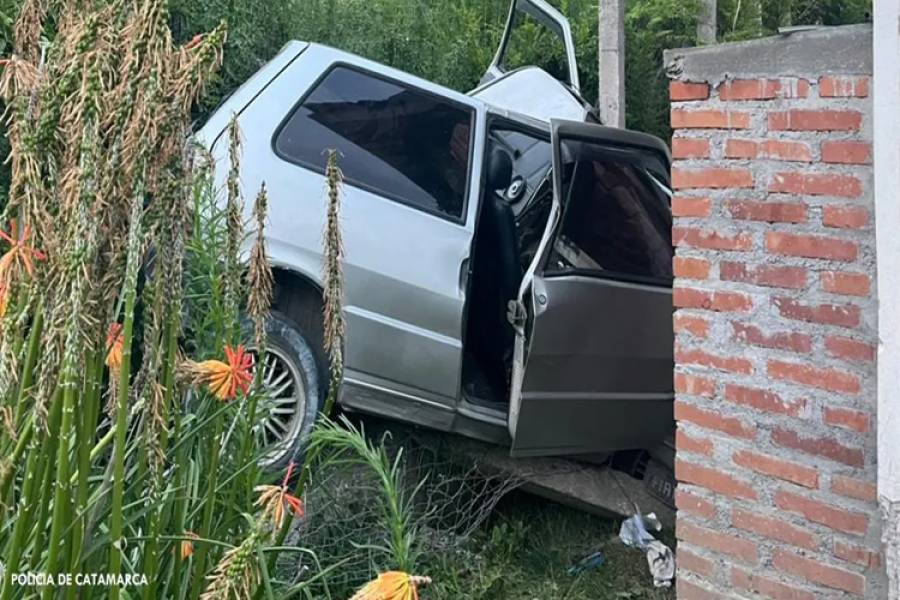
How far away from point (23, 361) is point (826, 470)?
2143 millimetres

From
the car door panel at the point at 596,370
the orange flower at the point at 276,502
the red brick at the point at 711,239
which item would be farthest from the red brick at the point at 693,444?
the orange flower at the point at 276,502

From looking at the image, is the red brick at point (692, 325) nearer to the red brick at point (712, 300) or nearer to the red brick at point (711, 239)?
the red brick at point (712, 300)

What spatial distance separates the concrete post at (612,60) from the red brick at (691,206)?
4.93 metres

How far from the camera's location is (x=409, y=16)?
9320mm

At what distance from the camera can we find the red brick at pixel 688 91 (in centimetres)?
298

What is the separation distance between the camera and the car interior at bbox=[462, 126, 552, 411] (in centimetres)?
509

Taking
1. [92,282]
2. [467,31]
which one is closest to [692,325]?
[92,282]

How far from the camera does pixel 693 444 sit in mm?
3105

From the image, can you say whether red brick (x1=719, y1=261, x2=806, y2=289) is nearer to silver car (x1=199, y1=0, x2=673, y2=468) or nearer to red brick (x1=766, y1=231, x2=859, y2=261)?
red brick (x1=766, y1=231, x2=859, y2=261)

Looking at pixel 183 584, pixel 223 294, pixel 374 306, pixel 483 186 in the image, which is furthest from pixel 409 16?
pixel 183 584

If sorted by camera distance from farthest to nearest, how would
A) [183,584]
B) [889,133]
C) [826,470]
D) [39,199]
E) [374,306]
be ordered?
[374,306]
[826,470]
[889,133]
[183,584]
[39,199]

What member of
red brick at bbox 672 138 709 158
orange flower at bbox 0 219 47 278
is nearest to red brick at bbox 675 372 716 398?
red brick at bbox 672 138 709 158

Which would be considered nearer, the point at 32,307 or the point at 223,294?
the point at 32,307

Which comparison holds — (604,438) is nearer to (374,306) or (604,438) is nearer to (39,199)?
(374,306)
